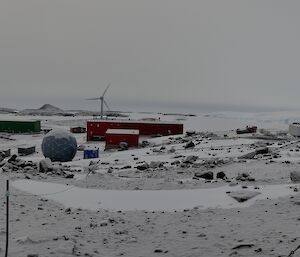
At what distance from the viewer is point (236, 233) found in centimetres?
1130

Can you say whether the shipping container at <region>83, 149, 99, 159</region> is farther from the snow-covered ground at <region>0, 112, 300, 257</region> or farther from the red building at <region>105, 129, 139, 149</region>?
the snow-covered ground at <region>0, 112, 300, 257</region>

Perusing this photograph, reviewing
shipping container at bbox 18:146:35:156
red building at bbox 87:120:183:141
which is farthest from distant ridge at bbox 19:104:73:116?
shipping container at bbox 18:146:35:156

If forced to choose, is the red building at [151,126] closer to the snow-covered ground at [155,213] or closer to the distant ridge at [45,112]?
the snow-covered ground at [155,213]

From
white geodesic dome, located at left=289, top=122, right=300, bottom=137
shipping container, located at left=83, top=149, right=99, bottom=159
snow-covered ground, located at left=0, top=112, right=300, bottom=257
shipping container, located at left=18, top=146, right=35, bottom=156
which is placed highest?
white geodesic dome, located at left=289, top=122, right=300, bottom=137

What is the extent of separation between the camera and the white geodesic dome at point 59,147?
3228cm

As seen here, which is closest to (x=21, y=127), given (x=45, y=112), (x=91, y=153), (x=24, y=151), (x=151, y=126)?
(x=151, y=126)

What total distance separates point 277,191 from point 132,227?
5.91 meters

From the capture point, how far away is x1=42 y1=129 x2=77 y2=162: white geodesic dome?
32.3 m

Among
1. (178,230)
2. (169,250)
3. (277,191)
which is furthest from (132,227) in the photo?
(277,191)

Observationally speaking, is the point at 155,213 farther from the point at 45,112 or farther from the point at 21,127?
the point at 45,112

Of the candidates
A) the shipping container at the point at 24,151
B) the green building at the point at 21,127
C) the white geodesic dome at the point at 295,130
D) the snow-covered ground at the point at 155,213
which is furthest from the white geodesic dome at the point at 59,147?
the green building at the point at 21,127

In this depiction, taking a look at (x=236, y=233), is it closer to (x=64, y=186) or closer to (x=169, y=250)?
(x=169, y=250)

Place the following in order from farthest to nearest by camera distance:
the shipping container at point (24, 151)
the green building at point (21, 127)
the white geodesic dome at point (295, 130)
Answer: the green building at point (21, 127)
the white geodesic dome at point (295, 130)
the shipping container at point (24, 151)

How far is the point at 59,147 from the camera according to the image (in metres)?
32.3
